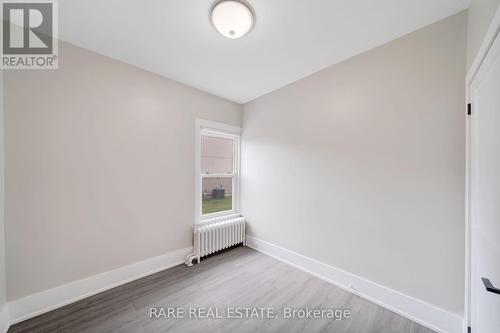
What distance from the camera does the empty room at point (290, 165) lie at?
1473mm

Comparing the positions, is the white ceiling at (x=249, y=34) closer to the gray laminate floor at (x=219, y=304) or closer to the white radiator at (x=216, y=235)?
the white radiator at (x=216, y=235)

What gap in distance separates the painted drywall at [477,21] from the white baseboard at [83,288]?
3.54m

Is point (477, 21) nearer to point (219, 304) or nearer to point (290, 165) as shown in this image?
point (290, 165)

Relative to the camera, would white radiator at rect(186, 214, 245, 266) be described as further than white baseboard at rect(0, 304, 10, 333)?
Yes

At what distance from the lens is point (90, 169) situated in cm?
197

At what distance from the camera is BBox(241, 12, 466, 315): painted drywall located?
154cm

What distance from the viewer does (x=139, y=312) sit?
5.66 ft

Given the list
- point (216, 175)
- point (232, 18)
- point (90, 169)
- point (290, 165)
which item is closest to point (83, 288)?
point (90, 169)

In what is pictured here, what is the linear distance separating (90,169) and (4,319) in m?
1.37

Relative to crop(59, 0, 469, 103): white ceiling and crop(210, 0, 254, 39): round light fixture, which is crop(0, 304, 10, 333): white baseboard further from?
crop(210, 0, 254, 39): round light fixture

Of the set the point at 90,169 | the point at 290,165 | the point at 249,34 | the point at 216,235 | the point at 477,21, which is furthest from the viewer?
the point at 216,235

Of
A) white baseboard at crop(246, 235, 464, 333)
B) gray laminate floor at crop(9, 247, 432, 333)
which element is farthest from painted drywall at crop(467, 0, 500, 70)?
gray laminate floor at crop(9, 247, 432, 333)

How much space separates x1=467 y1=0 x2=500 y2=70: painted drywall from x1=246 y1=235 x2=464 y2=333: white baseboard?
2092 mm

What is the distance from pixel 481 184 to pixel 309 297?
177 centimetres
